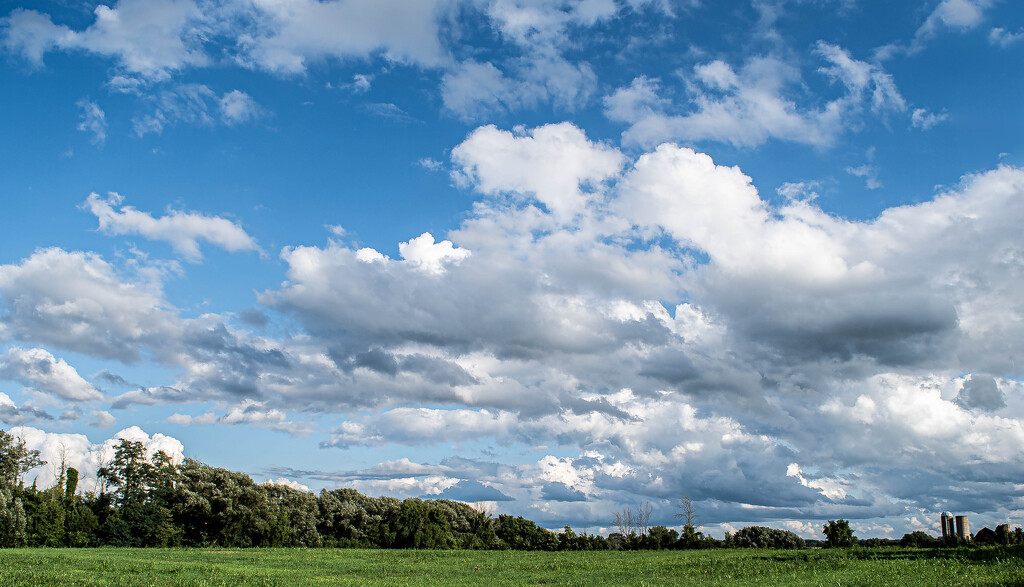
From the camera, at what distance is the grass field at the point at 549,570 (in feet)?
107

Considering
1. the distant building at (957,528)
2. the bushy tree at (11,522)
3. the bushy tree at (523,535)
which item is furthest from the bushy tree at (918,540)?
the bushy tree at (11,522)

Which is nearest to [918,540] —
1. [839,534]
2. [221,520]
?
[839,534]

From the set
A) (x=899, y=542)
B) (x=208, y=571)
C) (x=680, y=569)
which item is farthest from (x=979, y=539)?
(x=208, y=571)

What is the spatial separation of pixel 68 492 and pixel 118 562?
7910 centimetres

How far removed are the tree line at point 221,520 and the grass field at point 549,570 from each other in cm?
2816

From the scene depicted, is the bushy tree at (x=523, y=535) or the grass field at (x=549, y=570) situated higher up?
the grass field at (x=549, y=570)

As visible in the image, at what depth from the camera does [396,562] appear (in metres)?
51.5

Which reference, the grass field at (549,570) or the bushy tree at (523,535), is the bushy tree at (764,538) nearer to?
the bushy tree at (523,535)

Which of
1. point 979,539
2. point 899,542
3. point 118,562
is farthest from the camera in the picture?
point 899,542

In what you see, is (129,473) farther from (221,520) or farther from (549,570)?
(549,570)

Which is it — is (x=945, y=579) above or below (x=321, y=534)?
above

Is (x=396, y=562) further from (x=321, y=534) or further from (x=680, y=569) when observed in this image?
(x=321, y=534)

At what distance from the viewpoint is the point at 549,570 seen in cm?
4594

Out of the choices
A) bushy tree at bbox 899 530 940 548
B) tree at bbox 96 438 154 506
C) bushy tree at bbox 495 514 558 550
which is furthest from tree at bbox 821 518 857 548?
tree at bbox 96 438 154 506
